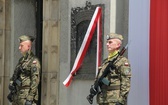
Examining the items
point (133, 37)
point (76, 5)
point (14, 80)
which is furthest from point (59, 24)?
point (133, 37)

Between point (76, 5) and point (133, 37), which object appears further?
point (76, 5)

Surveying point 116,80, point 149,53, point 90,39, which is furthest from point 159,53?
point 90,39

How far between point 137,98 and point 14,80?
2.66 metres

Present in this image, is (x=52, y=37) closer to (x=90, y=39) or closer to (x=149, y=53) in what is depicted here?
(x=90, y=39)

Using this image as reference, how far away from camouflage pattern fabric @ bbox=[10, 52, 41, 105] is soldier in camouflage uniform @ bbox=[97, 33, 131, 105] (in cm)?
192

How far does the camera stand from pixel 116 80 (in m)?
8.95

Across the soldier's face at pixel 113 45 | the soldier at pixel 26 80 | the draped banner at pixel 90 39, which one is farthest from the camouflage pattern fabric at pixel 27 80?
the soldier's face at pixel 113 45

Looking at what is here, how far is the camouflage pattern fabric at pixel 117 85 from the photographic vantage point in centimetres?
876

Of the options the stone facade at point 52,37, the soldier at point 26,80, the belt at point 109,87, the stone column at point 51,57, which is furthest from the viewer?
the stone column at point 51,57

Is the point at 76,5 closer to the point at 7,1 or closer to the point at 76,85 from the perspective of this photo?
the point at 76,85

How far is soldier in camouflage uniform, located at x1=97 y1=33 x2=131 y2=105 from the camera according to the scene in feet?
28.8

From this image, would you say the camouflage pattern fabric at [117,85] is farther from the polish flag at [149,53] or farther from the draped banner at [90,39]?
the draped banner at [90,39]

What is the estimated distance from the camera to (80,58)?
36.0ft

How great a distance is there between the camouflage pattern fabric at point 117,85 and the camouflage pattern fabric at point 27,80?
193 centimetres
